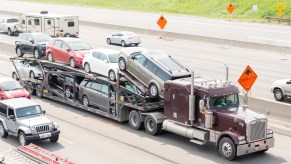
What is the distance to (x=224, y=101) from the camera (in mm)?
20016

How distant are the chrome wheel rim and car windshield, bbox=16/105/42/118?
298 inches

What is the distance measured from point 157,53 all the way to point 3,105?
694cm

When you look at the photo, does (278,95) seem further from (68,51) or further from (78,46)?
(68,51)

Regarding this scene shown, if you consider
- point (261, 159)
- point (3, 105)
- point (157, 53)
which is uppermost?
point (157, 53)

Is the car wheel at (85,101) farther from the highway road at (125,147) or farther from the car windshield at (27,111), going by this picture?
the car windshield at (27,111)

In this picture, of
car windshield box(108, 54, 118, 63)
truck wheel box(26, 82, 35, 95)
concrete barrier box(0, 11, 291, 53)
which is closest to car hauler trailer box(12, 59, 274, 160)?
car windshield box(108, 54, 118, 63)

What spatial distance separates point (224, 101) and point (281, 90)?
28.3 ft

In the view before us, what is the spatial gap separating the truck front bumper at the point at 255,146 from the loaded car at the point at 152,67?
471 cm

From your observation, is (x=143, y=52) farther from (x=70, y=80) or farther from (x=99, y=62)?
(x=70, y=80)

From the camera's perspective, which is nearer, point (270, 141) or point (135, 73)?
point (270, 141)

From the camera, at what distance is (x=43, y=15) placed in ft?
165

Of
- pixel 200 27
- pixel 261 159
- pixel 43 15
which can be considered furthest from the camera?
pixel 200 27

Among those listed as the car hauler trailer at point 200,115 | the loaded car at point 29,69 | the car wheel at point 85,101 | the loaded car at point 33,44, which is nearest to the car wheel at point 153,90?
the car hauler trailer at point 200,115

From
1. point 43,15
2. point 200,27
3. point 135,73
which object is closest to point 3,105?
point 135,73
